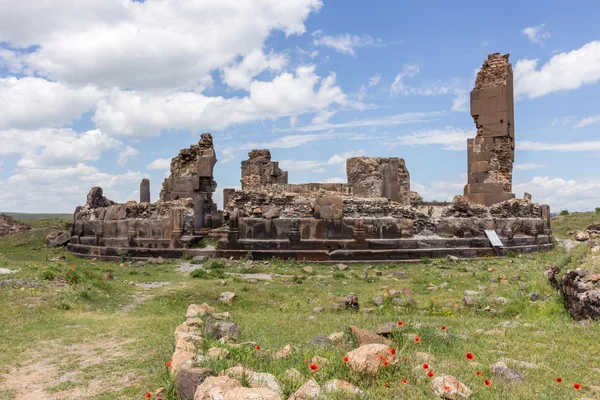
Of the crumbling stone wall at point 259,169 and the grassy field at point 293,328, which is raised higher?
the crumbling stone wall at point 259,169

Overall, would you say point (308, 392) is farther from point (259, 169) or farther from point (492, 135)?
point (259, 169)

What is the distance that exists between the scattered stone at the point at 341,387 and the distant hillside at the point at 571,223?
21.2 meters

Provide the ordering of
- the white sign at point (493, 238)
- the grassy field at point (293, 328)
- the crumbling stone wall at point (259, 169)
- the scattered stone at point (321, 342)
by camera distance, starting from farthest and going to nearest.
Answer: the crumbling stone wall at point (259, 169)
the white sign at point (493, 238)
the scattered stone at point (321, 342)
the grassy field at point (293, 328)

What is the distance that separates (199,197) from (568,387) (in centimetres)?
1420

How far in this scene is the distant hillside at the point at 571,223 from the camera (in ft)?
74.8

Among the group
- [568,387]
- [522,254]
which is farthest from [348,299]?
[522,254]

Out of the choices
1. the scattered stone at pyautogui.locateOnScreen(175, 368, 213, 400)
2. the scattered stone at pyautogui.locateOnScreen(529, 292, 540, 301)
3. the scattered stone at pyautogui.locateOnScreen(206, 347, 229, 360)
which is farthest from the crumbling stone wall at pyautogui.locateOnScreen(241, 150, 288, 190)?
the scattered stone at pyautogui.locateOnScreen(175, 368, 213, 400)

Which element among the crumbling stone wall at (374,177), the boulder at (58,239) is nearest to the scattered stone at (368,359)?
the crumbling stone wall at (374,177)

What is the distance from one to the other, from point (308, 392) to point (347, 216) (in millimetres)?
10930

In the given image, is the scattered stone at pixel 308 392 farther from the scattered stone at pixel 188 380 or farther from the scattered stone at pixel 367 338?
the scattered stone at pixel 367 338

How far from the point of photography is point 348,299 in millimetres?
7570

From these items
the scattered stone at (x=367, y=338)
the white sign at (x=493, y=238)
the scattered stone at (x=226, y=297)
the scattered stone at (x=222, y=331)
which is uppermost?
the white sign at (x=493, y=238)

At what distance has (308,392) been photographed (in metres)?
2.90

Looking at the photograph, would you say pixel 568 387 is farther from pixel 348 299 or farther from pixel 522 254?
pixel 522 254
